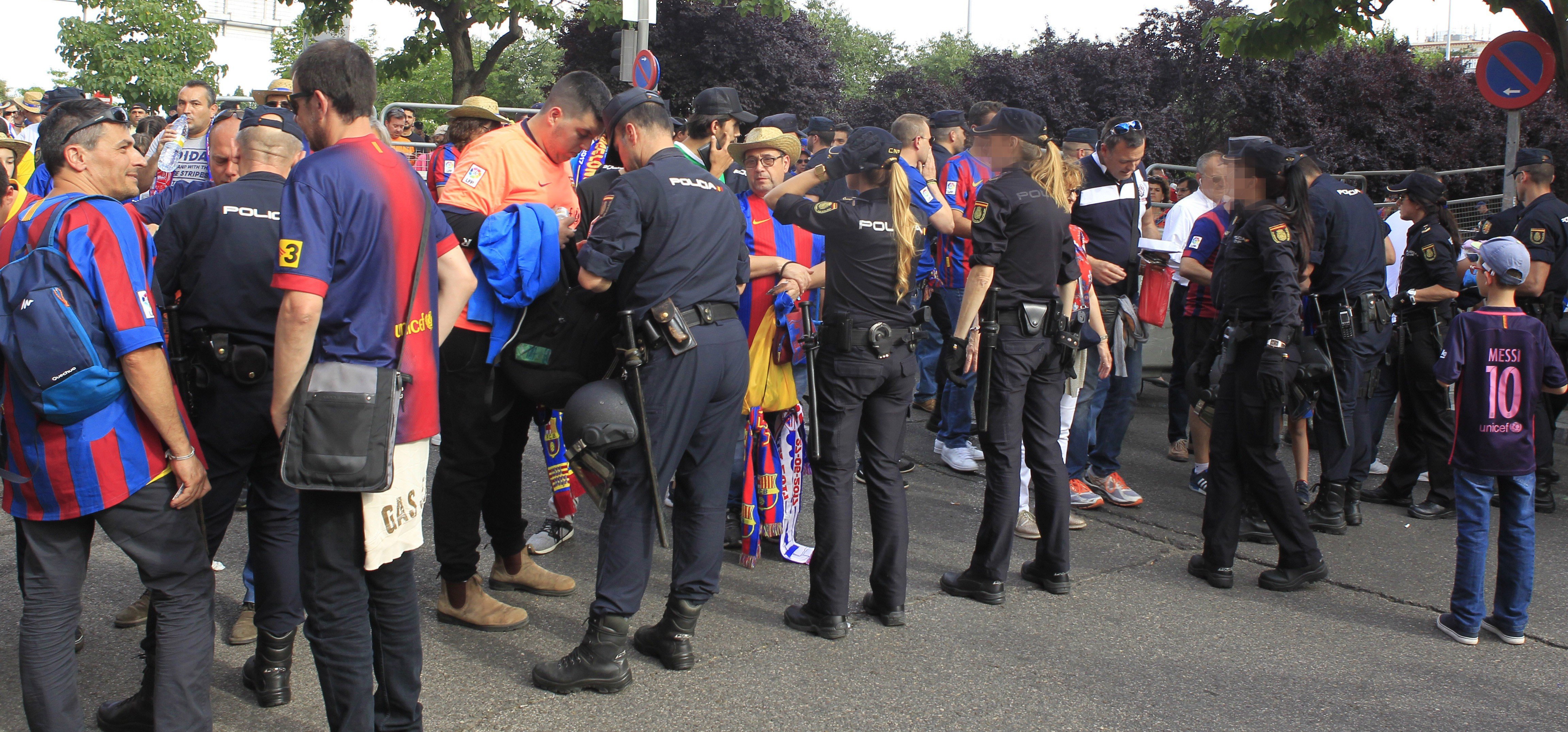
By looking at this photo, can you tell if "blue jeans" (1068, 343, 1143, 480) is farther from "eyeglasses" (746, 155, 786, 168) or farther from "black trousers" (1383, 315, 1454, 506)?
"eyeglasses" (746, 155, 786, 168)

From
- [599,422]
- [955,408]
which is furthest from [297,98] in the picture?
[955,408]

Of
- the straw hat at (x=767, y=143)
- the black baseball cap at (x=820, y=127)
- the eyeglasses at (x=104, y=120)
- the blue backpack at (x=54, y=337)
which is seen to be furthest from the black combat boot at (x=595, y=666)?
the black baseball cap at (x=820, y=127)

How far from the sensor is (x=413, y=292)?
114 inches

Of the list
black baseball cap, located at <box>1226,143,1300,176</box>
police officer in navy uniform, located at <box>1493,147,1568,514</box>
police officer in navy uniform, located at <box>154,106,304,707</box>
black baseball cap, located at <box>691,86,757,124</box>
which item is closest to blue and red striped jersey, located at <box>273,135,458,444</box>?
police officer in navy uniform, located at <box>154,106,304,707</box>

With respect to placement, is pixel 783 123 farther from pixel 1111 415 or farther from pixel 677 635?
pixel 677 635

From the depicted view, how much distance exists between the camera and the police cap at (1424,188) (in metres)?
6.32

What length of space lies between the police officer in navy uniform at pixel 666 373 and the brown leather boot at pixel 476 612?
54cm

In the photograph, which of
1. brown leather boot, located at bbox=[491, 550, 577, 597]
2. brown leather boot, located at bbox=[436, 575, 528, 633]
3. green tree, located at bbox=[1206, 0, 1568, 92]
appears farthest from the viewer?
green tree, located at bbox=[1206, 0, 1568, 92]

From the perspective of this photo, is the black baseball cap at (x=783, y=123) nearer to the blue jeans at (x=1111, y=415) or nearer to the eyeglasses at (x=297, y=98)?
the blue jeans at (x=1111, y=415)

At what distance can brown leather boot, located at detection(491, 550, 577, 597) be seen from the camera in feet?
14.8

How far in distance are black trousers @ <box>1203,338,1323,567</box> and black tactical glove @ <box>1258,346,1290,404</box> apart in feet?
0.17

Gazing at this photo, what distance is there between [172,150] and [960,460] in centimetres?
465

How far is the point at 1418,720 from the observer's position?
359 cm

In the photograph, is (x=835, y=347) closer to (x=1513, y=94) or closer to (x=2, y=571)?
(x=2, y=571)
